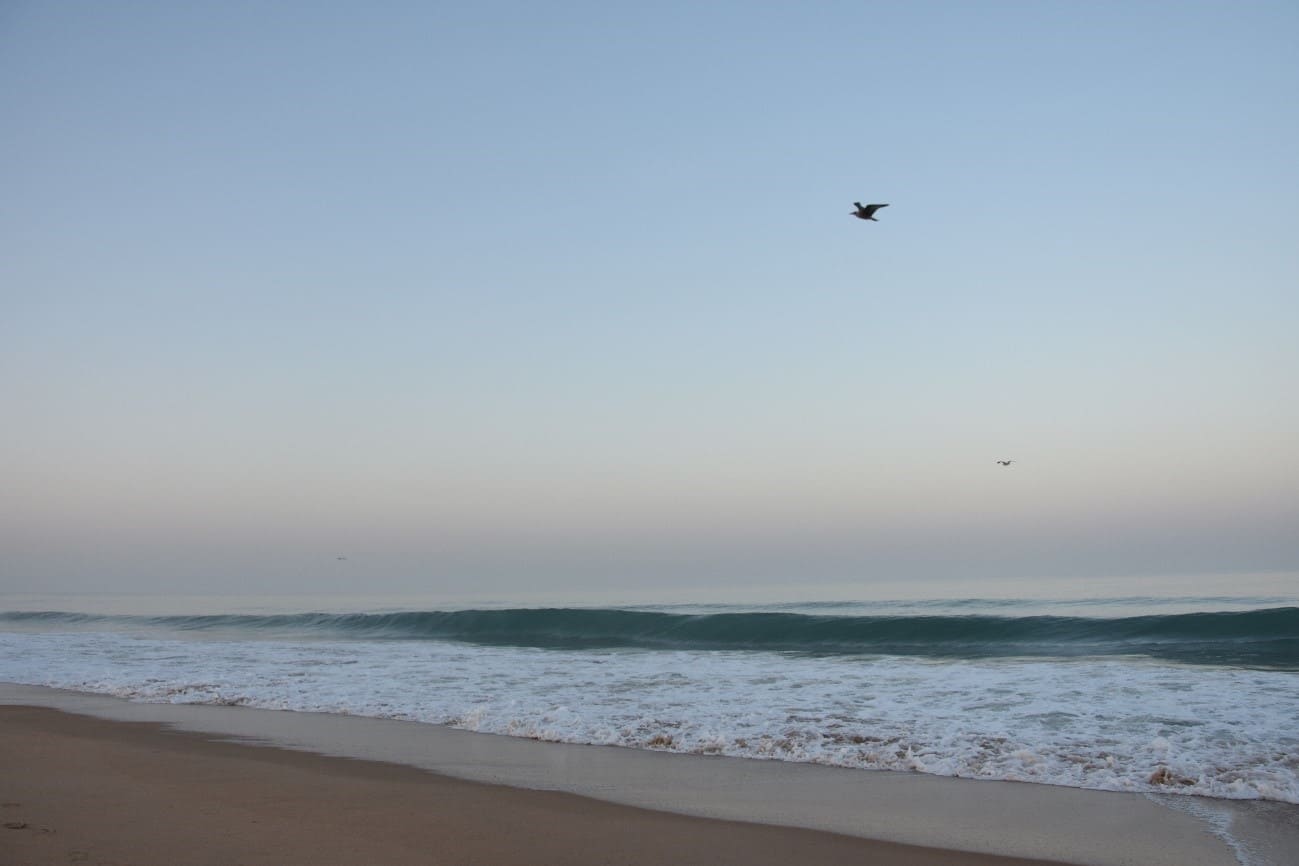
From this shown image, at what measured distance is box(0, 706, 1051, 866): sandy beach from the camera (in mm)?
4742

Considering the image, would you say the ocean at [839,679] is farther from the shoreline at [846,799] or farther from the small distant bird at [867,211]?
the small distant bird at [867,211]

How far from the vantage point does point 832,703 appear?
33.1 feet

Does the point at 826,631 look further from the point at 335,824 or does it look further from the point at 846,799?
the point at 335,824

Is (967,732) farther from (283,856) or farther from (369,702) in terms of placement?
(369,702)

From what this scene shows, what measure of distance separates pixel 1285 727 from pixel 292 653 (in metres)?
16.3

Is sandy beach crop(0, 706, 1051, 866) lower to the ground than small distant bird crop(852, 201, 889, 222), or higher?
lower

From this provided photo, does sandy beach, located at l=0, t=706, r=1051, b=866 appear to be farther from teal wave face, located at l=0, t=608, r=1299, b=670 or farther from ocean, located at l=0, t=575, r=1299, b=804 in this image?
teal wave face, located at l=0, t=608, r=1299, b=670

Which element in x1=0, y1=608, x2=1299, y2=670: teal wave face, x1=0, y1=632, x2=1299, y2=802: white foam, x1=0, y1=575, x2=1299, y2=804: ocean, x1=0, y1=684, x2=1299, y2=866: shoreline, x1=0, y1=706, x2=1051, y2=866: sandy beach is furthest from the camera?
x1=0, y1=608, x2=1299, y2=670: teal wave face

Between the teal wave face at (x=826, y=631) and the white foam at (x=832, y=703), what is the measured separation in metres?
2.65

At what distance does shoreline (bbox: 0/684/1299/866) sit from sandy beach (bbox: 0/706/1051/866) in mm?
259

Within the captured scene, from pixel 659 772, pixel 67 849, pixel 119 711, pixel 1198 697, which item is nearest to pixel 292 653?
pixel 119 711

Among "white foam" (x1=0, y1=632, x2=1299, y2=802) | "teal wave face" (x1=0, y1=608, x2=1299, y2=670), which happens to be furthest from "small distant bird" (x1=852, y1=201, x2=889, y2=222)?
"teal wave face" (x1=0, y1=608, x2=1299, y2=670)

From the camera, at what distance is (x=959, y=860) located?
4840 millimetres

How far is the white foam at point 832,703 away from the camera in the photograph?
7246 mm
